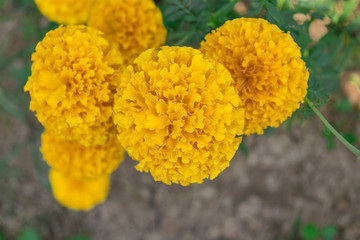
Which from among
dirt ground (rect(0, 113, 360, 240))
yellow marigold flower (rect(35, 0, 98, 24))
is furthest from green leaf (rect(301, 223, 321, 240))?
yellow marigold flower (rect(35, 0, 98, 24))

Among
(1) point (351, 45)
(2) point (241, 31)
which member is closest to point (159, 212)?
(1) point (351, 45)

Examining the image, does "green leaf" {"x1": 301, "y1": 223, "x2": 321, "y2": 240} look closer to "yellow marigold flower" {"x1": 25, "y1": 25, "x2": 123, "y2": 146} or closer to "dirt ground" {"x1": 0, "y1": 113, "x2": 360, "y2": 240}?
"dirt ground" {"x1": 0, "y1": 113, "x2": 360, "y2": 240}

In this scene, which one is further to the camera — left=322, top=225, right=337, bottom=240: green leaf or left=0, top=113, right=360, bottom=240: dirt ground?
left=0, top=113, right=360, bottom=240: dirt ground

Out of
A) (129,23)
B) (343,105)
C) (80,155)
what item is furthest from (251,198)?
(129,23)

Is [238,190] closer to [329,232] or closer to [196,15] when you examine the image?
[329,232]

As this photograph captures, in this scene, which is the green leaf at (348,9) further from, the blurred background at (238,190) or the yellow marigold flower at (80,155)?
the yellow marigold flower at (80,155)

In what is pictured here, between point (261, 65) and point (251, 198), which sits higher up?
point (261, 65)

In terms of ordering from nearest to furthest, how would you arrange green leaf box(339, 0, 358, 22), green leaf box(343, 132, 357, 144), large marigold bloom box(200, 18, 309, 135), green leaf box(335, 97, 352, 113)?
1. large marigold bloom box(200, 18, 309, 135)
2. green leaf box(339, 0, 358, 22)
3. green leaf box(343, 132, 357, 144)
4. green leaf box(335, 97, 352, 113)
